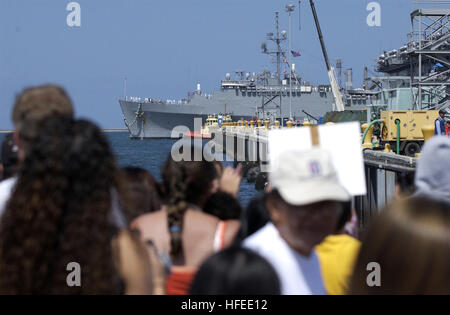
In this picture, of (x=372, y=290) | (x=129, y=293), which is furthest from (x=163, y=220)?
(x=372, y=290)

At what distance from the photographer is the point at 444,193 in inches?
121

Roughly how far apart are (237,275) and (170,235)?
116 cm

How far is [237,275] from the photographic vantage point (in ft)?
6.68

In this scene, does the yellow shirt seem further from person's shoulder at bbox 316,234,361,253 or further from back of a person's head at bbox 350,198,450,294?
back of a person's head at bbox 350,198,450,294

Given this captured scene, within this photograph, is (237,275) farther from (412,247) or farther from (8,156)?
(8,156)

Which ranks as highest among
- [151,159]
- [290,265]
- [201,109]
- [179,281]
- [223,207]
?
[201,109]

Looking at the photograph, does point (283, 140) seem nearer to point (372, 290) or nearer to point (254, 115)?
point (372, 290)

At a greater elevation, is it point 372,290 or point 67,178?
point 67,178

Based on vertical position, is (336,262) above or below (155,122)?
below

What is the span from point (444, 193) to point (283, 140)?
120 cm

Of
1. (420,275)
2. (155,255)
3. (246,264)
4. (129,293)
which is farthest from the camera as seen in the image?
(155,255)

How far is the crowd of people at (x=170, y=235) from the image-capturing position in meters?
1.96

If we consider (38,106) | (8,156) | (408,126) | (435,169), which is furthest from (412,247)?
(408,126)

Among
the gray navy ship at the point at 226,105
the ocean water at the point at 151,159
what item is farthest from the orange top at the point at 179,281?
the gray navy ship at the point at 226,105
